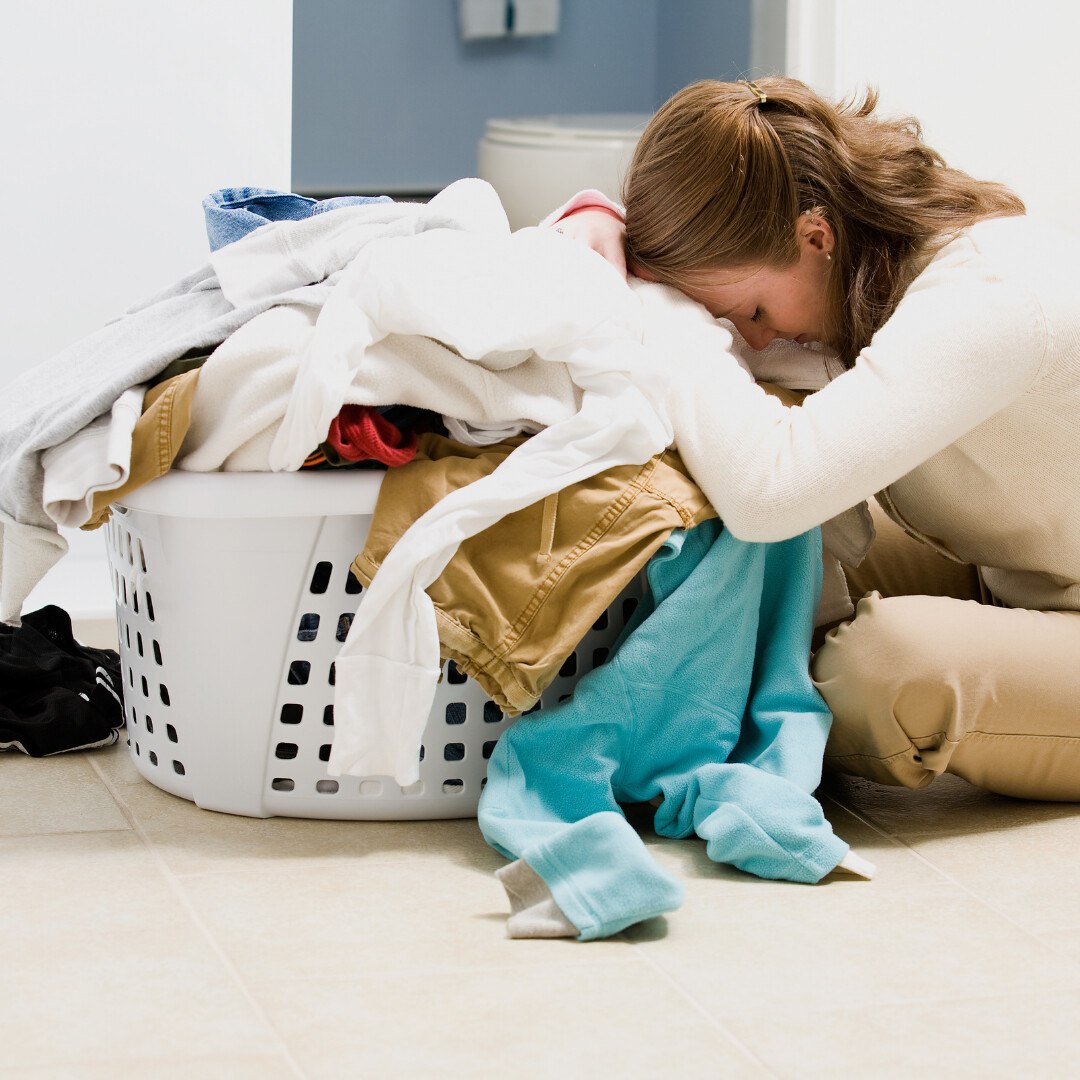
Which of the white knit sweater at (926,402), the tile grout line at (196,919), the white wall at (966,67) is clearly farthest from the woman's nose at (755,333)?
the white wall at (966,67)

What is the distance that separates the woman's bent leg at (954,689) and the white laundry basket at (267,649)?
0.64ft

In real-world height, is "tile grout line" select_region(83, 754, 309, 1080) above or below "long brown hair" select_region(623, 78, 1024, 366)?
below

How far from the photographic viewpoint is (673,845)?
3.51ft

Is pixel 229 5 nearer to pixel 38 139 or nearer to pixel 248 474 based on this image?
pixel 38 139

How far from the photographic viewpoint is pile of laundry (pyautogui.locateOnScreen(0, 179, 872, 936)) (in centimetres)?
99

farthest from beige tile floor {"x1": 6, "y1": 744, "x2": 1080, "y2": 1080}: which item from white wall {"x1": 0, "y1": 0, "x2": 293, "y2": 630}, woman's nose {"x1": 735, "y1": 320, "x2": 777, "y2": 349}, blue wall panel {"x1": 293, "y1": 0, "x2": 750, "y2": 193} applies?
blue wall panel {"x1": 293, "y1": 0, "x2": 750, "y2": 193}

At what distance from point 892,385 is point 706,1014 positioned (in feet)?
1.55

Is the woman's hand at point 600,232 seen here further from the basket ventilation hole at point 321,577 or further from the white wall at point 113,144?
the white wall at point 113,144

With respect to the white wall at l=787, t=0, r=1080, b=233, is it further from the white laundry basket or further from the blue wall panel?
the white laundry basket

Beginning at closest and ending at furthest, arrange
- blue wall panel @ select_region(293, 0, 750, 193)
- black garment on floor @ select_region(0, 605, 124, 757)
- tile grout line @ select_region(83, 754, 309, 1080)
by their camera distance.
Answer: tile grout line @ select_region(83, 754, 309, 1080) < black garment on floor @ select_region(0, 605, 124, 757) < blue wall panel @ select_region(293, 0, 750, 193)

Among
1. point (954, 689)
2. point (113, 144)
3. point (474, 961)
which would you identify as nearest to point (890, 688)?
point (954, 689)

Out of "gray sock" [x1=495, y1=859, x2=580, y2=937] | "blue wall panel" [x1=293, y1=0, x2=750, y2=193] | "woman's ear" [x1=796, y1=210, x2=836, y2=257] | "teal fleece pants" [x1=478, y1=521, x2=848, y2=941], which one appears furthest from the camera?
"blue wall panel" [x1=293, y1=0, x2=750, y2=193]

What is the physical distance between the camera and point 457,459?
1044 mm

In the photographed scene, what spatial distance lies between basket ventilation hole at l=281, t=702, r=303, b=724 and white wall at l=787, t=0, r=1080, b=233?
5.09ft
